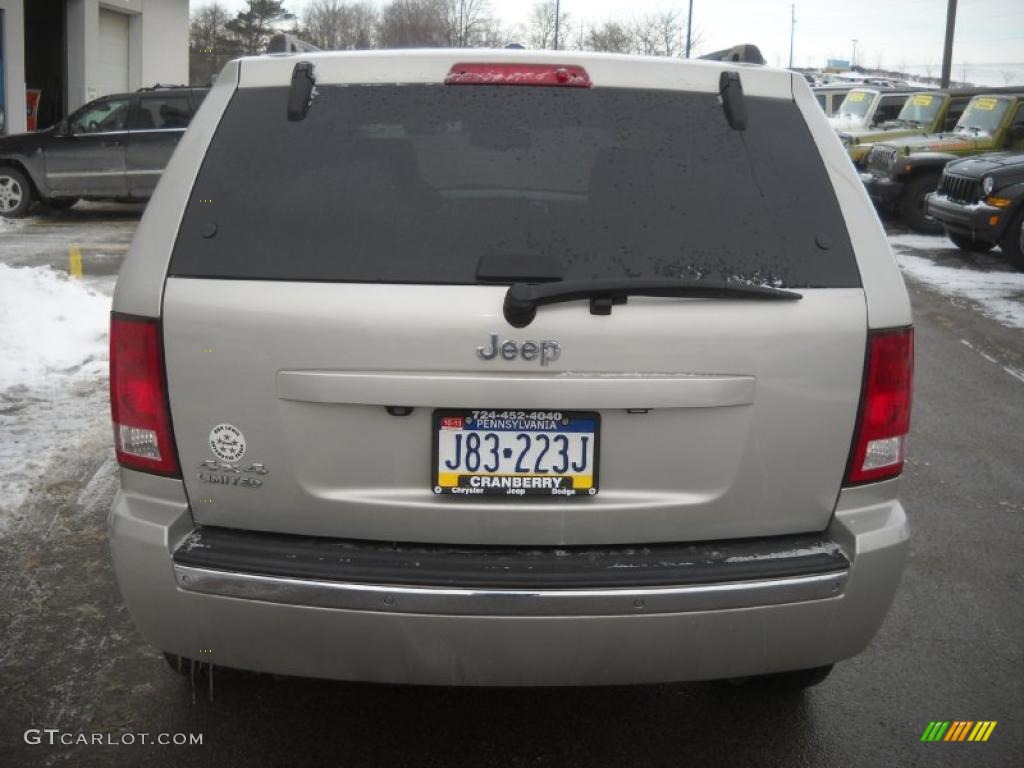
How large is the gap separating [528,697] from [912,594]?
5.80 ft

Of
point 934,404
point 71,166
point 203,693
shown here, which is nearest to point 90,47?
point 71,166

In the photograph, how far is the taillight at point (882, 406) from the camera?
2738mm

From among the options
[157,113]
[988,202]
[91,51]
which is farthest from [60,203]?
[988,202]

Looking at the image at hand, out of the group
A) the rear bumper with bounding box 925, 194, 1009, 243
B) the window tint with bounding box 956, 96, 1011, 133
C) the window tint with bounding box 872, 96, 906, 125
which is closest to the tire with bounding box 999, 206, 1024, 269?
the rear bumper with bounding box 925, 194, 1009, 243

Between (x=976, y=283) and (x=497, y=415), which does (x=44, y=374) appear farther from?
(x=976, y=283)

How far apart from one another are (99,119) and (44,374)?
1135cm

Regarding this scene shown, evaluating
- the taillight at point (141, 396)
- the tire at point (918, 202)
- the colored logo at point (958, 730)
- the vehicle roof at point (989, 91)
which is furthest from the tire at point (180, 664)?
the vehicle roof at point (989, 91)

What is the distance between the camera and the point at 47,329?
8.06 metres

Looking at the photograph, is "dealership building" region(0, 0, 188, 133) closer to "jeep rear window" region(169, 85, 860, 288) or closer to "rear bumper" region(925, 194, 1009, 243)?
"rear bumper" region(925, 194, 1009, 243)

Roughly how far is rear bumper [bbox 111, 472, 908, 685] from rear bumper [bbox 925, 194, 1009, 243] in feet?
42.2

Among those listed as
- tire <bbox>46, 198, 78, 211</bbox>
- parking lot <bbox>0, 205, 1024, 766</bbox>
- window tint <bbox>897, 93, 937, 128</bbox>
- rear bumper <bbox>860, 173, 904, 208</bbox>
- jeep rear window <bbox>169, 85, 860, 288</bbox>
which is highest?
window tint <bbox>897, 93, 937, 128</bbox>

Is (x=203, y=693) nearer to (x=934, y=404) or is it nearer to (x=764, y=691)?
(x=764, y=691)

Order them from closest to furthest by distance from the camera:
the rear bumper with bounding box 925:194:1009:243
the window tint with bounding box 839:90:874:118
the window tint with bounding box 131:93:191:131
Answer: the rear bumper with bounding box 925:194:1009:243 → the window tint with bounding box 131:93:191:131 → the window tint with bounding box 839:90:874:118

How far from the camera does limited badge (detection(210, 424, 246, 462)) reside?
2.65m
